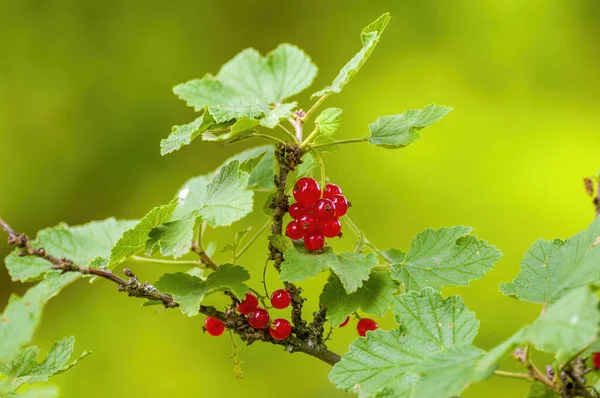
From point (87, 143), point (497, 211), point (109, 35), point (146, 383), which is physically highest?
point (109, 35)

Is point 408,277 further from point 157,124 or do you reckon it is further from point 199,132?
point 157,124

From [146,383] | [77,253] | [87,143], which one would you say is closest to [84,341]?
[146,383]

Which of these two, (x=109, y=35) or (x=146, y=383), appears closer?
(x=146, y=383)

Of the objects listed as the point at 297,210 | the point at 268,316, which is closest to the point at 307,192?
the point at 297,210

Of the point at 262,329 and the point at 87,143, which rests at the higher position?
the point at 87,143

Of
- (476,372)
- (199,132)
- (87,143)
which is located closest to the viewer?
→ (476,372)

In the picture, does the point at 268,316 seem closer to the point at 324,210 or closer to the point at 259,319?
the point at 259,319

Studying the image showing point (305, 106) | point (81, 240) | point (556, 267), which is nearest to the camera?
point (556, 267)
